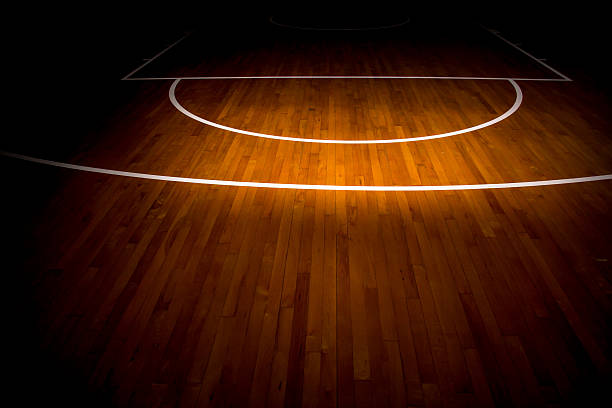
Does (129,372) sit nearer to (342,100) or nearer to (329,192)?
(329,192)

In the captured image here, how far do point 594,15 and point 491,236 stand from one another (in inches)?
355

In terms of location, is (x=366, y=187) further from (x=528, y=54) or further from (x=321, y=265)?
(x=528, y=54)

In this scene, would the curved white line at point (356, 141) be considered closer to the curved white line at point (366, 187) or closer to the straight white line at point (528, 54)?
the curved white line at point (366, 187)

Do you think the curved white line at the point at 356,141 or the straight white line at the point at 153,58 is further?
the straight white line at the point at 153,58

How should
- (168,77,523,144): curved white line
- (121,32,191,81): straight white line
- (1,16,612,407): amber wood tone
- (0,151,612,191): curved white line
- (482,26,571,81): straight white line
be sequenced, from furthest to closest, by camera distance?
1. (121,32,191,81): straight white line
2. (482,26,571,81): straight white line
3. (168,77,523,144): curved white line
4. (0,151,612,191): curved white line
5. (1,16,612,407): amber wood tone

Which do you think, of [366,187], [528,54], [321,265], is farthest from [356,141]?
[528,54]

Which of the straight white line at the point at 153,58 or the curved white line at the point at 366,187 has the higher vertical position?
the curved white line at the point at 366,187

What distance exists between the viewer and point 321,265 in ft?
10.4

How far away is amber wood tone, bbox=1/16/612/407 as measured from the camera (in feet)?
7.88

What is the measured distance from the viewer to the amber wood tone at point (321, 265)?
2402 mm

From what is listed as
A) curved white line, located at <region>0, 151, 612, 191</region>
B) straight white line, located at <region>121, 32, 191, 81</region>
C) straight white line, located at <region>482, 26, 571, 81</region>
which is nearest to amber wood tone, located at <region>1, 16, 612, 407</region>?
curved white line, located at <region>0, 151, 612, 191</region>

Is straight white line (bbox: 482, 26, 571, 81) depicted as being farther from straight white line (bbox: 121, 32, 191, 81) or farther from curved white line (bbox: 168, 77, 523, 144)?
straight white line (bbox: 121, 32, 191, 81)

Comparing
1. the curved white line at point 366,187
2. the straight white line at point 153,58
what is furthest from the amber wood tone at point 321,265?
the straight white line at point 153,58

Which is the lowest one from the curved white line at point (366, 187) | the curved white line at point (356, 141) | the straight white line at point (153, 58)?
the straight white line at point (153, 58)
